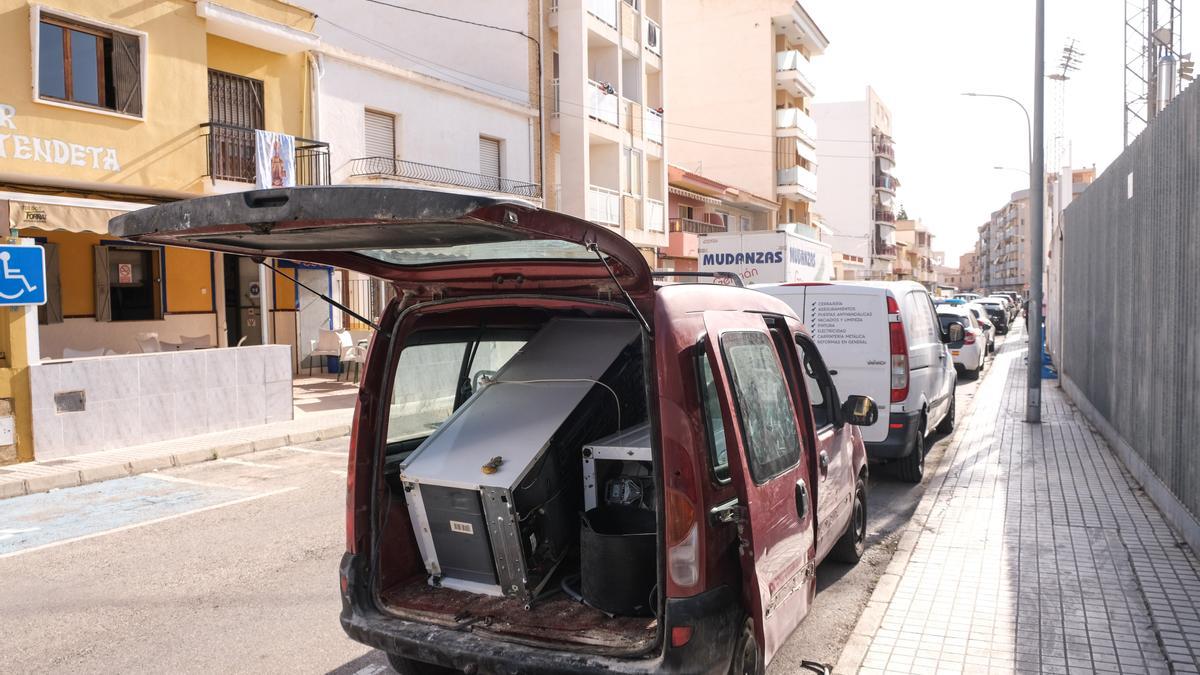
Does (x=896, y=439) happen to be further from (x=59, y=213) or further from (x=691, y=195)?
(x=691, y=195)

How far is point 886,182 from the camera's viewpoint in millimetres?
76188

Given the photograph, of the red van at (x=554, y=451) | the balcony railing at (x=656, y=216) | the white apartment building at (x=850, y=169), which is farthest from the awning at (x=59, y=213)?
the white apartment building at (x=850, y=169)

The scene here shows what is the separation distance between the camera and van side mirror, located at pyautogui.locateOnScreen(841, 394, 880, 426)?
16.7 ft

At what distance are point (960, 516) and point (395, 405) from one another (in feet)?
16.7

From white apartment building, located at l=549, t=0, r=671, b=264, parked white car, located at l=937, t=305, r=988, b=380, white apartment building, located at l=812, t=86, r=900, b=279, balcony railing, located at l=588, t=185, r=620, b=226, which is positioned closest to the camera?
parked white car, located at l=937, t=305, r=988, b=380

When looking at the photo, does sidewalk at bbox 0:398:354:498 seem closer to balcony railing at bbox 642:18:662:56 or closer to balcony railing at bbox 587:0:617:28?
balcony railing at bbox 587:0:617:28

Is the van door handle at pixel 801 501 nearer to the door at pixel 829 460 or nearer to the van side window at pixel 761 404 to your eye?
the van side window at pixel 761 404

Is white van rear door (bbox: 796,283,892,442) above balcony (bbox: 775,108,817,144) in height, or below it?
below

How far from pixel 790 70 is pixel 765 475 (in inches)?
1842

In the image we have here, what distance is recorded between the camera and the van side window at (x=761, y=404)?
355 centimetres

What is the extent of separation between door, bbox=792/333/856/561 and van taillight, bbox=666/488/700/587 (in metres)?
1.59

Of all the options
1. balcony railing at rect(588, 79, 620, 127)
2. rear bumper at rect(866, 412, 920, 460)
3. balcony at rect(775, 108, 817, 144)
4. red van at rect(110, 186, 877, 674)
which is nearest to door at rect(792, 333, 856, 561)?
red van at rect(110, 186, 877, 674)

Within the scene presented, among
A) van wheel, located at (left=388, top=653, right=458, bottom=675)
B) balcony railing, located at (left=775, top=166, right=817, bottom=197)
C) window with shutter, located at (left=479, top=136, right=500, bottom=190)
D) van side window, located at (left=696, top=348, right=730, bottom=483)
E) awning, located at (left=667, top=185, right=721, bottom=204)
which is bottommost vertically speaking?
van wheel, located at (left=388, top=653, right=458, bottom=675)

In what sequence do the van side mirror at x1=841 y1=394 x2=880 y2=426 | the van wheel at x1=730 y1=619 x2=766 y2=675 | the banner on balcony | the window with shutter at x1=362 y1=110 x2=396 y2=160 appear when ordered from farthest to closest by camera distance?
the window with shutter at x1=362 y1=110 x2=396 y2=160 → the banner on balcony → the van side mirror at x1=841 y1=394 x2=880 y2=426 → the van wheel at x1=730 y1=619 x2=766 y2=675
